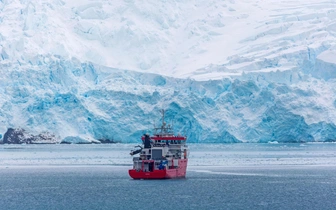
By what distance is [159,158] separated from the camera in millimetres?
39031

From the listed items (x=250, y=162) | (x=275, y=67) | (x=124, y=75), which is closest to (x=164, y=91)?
(x=124, y=75)

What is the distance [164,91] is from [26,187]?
4272 centimetres

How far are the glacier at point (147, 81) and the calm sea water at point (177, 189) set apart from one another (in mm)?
25607

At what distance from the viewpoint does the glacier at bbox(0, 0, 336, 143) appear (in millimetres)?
75000

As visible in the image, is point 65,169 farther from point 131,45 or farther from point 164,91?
point 131,45

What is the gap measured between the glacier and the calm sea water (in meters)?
25.6

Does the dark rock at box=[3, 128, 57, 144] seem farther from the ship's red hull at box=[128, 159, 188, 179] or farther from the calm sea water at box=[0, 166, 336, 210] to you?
the ship's red hull at box=[128, 159, 188, 179]

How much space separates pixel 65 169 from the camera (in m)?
51.0

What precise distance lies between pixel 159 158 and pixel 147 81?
153ft

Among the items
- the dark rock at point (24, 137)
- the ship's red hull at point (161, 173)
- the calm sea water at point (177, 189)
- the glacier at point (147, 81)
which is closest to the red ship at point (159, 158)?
the ship's red hull at point (161, 173)

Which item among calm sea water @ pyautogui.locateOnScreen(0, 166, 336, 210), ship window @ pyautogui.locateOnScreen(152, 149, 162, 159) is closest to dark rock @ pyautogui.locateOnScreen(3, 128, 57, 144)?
calm sea water @ pyautogui.locateOnScreen(0, 166, 336, 210)

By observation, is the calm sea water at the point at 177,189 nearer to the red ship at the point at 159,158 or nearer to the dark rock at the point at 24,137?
the red ship at the point at 159,158

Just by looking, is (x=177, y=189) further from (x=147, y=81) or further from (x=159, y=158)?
(x=147, y=81)

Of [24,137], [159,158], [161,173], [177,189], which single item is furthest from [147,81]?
[177,189]
